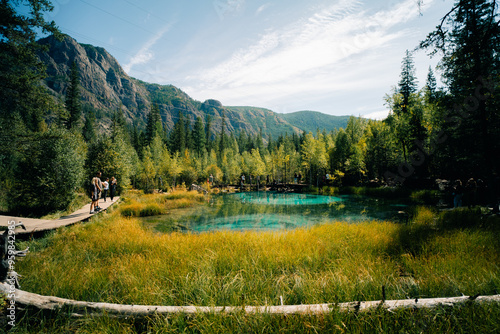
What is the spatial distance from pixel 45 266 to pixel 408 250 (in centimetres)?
927

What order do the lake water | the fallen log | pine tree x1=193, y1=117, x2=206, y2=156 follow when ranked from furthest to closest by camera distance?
pine tree x1=193, y1=117, x2=206, y2=156, the lake water, the fallen log

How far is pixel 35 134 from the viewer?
1169cm

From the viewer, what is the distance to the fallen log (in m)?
2.58

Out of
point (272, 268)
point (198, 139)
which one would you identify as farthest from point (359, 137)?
point (198, 139)

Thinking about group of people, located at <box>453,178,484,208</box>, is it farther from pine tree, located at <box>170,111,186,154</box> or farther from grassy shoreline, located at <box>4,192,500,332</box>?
pine tree, located at <box>170,111,186,154</box>

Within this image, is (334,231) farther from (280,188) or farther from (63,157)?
(280,188)

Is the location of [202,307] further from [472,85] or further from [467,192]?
[467,192]

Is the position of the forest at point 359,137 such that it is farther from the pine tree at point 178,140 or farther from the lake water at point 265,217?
the pine tree at point 178,140

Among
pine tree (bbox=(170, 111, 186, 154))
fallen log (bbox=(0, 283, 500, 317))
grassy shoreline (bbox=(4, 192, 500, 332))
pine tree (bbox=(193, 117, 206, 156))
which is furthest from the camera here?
pine tree (bbox=(193, 117, 206, 156))

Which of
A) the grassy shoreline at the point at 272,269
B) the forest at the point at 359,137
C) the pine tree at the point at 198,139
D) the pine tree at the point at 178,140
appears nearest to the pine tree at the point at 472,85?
the forest at the point at 359,137

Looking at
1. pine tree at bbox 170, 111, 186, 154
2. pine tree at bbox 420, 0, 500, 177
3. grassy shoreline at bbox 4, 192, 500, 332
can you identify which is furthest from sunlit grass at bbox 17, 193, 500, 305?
pine tree at bbox 170, 111, 186, 154

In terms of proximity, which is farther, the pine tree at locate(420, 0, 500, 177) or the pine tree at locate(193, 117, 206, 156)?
the pine tree at locate(193, 117, 206, 156)

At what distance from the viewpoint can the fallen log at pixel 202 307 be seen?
8.46 feet

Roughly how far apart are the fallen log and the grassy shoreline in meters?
0.11
